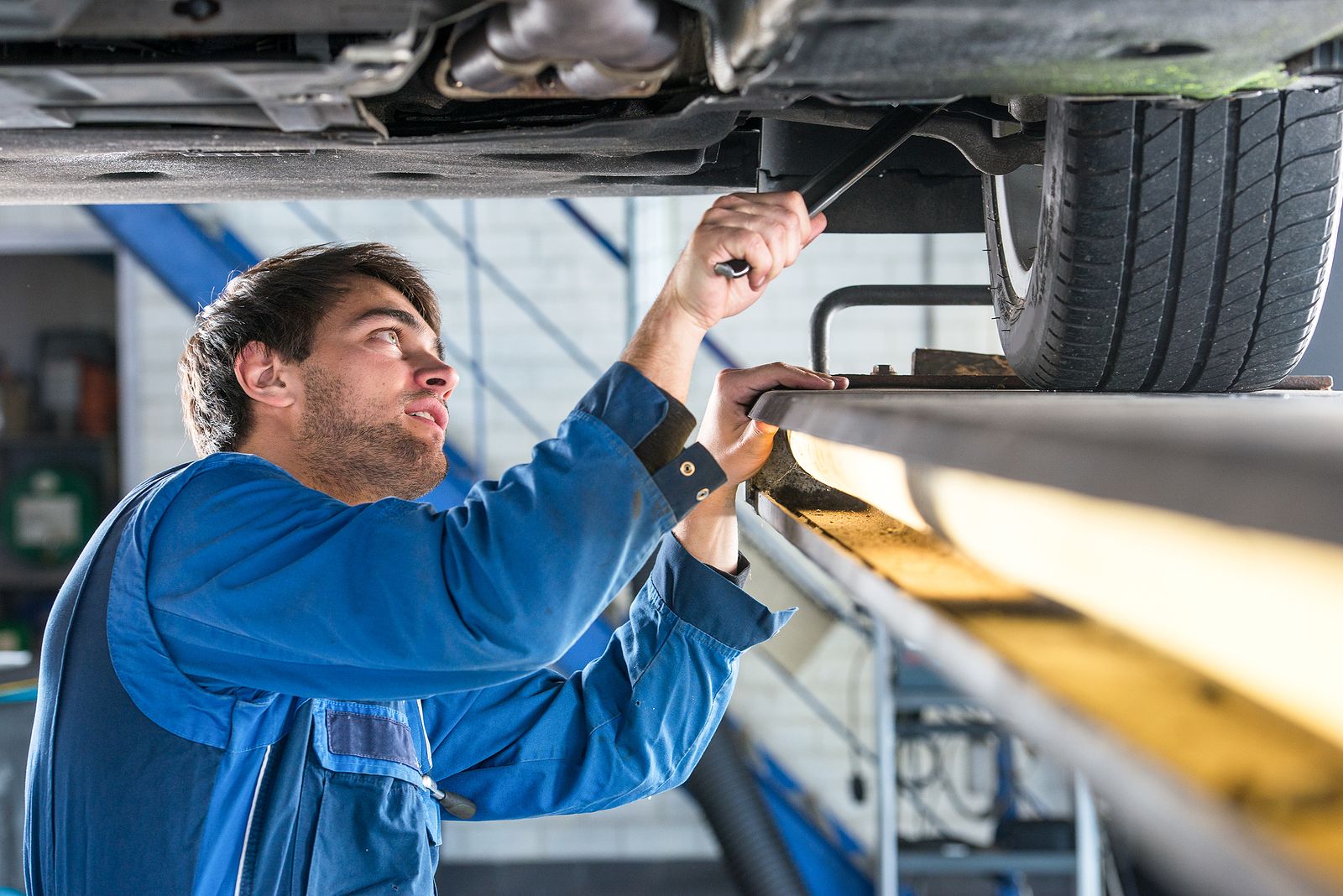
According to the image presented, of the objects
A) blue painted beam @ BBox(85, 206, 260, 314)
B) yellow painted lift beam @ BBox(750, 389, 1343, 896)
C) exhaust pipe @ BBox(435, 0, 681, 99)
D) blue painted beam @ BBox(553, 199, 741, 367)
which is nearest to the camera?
yellow painted lift beam @ BBox(750, 389, 1343, 896)

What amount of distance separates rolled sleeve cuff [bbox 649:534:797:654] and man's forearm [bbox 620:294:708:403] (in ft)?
1.18

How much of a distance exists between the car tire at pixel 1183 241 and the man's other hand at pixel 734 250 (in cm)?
26

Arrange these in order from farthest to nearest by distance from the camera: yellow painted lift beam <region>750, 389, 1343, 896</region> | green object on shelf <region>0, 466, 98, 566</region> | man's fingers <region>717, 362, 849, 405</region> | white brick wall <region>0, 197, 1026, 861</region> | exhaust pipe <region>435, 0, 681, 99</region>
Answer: green object on shelf <region>0, 466, 98, 566</region>
white brick wall <region>0, 197, 1026, 861</region>
man's fingers <region>717, 362, 849, 405</region>
exhaust pipe <region>435, 0, 681, 99</region>
yellow painted lift beam <region>750, 389, 1343, 896</region>

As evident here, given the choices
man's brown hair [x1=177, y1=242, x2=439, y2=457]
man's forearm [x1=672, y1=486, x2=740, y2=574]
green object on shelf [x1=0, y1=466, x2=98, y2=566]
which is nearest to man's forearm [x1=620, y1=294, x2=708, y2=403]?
man's forearm [x1=672, y1=486, x2=740, y2=574]

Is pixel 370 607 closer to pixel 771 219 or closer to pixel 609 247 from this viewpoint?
pixel 771 219

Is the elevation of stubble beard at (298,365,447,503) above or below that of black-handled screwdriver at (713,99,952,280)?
below

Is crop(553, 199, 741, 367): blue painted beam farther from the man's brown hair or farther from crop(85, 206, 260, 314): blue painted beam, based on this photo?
the man's brown hair

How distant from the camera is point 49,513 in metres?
5.13

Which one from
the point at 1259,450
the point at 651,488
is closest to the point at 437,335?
the point at 651,488

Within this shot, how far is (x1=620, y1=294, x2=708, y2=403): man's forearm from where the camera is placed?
3.49 feet

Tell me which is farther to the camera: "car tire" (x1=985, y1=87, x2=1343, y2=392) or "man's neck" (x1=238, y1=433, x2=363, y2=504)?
"man's neck" (x1=238, y1=433, x2=363, y2=504)

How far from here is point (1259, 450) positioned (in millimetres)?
475

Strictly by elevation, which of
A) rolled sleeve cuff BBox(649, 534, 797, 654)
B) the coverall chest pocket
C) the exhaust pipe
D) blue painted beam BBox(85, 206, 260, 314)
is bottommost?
the coverall chest pocket

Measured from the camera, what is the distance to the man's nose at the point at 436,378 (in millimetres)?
1408
